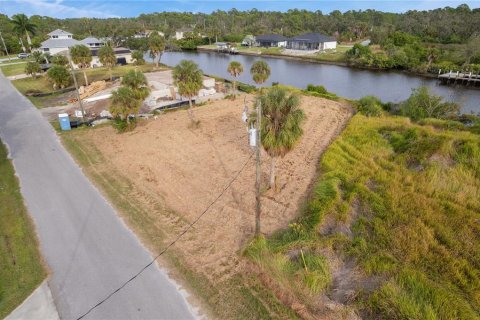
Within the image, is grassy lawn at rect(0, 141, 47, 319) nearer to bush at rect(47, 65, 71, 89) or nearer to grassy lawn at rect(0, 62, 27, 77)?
bush at rect(47, 65, 71, 89)

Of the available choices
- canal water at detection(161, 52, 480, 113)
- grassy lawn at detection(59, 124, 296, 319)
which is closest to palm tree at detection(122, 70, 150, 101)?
grassy lawn at detection(59, 124, 296, 319)

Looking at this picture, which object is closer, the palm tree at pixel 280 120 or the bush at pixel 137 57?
the palm tree at pixel 280 120

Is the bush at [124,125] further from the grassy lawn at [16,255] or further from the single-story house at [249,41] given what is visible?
the single-story house at [249,41]

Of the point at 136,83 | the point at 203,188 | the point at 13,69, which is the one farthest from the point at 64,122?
the point at 13,69

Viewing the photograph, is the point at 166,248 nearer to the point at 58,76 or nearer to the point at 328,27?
the point at 58,76

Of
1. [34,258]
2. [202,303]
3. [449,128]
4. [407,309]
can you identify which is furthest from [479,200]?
[34,258]

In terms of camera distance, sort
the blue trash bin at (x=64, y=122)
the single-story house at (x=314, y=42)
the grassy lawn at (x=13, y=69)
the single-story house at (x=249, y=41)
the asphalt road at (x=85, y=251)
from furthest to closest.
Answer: the single-story house at (x=249, y=41)
the single-story house at (x=314, y=42)
the grassy lawn at (x=13, y=69)
the blue trash bin at (x=64, y=122)
the asphalt road at (x=85, y=251)

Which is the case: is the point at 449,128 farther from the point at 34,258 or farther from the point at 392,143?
the point at 34,258

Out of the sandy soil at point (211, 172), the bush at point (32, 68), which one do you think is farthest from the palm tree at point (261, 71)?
the bush at point (32, 68)
